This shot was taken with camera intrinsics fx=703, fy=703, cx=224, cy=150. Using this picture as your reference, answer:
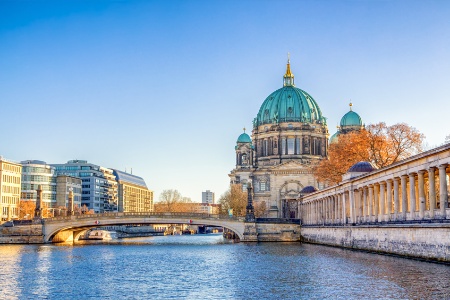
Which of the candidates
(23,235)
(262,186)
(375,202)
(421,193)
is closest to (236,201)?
(262,186)

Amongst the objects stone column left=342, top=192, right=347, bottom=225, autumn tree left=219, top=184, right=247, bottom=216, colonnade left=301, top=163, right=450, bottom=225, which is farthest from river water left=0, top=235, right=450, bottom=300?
autumn tree left=219, top=184, right=247, bottom=216

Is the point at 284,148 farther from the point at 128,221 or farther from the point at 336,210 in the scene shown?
the point at 336,210

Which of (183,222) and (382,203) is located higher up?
(382,203)

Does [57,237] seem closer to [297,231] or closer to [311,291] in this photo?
[297,231]

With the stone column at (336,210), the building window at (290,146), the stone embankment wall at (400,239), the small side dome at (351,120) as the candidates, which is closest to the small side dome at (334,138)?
the small side dome at (351,120)

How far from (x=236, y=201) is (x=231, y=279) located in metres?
96.1

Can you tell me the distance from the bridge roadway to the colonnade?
11310 mm

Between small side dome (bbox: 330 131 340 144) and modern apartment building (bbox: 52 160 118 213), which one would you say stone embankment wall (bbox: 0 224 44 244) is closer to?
small side dome (bbox: 330 131 340 144)

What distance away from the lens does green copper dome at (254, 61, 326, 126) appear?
14462 cm

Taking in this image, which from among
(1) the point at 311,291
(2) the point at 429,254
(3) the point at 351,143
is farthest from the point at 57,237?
(1) the point at 311,291

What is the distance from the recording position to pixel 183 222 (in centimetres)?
8988

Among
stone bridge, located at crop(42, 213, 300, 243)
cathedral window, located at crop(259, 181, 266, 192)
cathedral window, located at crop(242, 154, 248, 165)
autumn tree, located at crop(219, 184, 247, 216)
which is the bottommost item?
stone bridge, located at crop(42, 213, 300, 243)

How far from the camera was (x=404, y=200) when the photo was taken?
171 ft

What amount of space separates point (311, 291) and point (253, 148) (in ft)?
395
